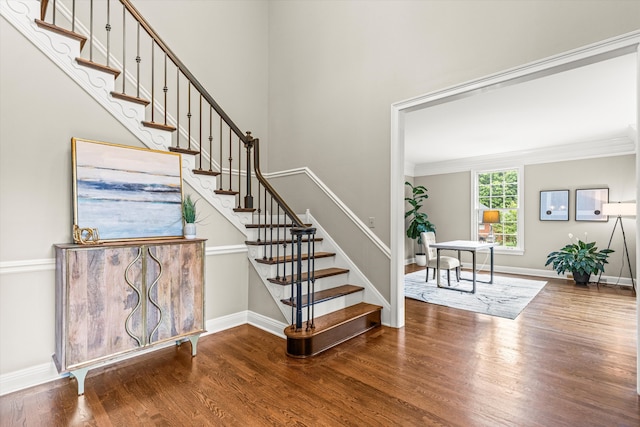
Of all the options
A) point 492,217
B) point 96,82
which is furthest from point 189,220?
point 492,217

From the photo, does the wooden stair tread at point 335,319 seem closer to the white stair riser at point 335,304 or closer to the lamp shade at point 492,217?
the white stair riser at point 335,304

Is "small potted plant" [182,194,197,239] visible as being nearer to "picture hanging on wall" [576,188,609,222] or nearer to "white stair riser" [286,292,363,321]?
"white stair riser" [286,292,363,321]

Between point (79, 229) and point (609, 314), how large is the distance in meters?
5.66

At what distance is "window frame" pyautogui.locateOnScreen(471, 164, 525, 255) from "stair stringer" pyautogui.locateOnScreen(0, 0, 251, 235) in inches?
246

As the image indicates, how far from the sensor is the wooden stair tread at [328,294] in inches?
116

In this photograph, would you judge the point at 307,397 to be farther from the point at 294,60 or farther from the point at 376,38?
the point at 294,60

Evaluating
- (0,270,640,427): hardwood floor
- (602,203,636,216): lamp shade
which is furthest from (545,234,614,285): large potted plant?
(0,270,640,427): hardwood floor

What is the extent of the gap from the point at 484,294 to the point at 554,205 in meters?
3.03

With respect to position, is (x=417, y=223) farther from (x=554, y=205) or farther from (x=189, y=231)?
(x=189, y=231)

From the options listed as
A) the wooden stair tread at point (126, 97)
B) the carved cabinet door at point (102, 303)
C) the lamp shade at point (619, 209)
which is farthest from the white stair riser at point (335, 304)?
the lamp shade at point (619, 209)

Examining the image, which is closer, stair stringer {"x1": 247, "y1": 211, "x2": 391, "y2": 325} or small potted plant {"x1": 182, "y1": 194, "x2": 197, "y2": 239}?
small potted plant {"x1": 182, "y1": 194, "x2": 197, "y2": 239}

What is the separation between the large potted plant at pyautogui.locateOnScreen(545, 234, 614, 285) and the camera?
17.7 feet

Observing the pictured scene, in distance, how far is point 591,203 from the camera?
19.3ft

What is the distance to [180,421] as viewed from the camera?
179 centimetres
